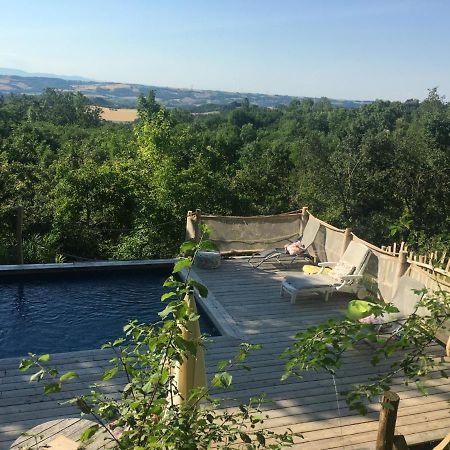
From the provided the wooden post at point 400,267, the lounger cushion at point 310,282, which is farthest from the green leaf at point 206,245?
the lounger cushion at point 310,282

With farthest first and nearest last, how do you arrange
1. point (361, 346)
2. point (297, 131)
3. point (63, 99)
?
point (63, 99)
point (297, 131)
point (361, 346)

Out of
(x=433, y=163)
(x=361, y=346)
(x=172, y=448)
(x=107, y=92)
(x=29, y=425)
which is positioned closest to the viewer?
→ (x=172, y=448)

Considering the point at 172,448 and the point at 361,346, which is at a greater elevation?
the point at 172,448

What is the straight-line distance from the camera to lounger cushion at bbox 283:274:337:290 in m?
7.05

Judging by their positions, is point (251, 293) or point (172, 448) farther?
point (251, 293)

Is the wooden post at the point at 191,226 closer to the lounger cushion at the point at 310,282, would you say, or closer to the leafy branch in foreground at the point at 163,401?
the lounger cushion at the point at 310,282

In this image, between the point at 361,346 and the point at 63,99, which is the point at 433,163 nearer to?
the point at 361,346

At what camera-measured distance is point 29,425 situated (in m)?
3.99

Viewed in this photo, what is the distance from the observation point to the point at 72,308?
23.6ft

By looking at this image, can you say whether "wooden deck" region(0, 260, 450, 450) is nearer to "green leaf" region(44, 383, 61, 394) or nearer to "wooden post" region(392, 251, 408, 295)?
"wooden post" region(392, 251, 408, 295)

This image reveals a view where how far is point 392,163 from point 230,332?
1413 centimetres

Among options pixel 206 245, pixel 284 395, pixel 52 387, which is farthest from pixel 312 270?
pixel 52 387

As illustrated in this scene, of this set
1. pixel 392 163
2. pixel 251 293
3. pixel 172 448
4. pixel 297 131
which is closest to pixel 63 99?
pixel 297 131

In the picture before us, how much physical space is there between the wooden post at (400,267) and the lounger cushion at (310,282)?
0.91m
